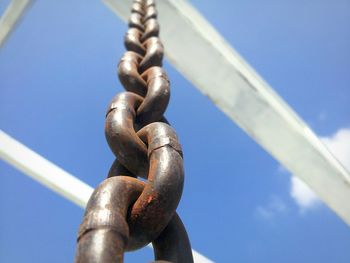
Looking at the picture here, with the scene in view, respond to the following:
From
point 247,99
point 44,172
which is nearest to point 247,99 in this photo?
point 247,99

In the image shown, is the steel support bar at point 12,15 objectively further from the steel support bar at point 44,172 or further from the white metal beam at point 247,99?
the steel support bar at point 44,172

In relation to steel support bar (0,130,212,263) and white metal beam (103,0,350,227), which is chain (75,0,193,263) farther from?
steel support bar (0,130,212,263)

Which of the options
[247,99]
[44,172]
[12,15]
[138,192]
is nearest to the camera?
[138,192]

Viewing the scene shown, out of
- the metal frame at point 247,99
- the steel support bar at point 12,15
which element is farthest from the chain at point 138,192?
the steel support bar at point 12,15

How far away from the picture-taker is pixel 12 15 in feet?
7.21

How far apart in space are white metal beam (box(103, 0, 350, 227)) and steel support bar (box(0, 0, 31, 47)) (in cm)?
52

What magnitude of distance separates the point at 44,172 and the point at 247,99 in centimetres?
142

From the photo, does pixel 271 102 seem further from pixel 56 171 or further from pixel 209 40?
pixel 56 171

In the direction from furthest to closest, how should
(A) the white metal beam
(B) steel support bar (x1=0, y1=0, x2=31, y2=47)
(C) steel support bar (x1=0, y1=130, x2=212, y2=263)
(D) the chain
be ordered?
(C) steel support bar (x1=0, y1=130, x2=212, y2=263) → (B) steel support bar (x1=0, y1=0, x2=31, y2=47) → (A) the white metal beam → (D) the chain

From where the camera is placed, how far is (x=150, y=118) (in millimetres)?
653

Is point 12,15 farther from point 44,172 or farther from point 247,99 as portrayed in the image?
point 247,99

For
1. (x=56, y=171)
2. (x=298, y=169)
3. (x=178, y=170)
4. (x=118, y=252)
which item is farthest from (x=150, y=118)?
(x=56, y=171)

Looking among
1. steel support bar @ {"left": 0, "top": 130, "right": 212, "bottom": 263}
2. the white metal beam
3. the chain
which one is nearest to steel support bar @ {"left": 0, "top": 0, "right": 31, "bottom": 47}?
the white metal beam

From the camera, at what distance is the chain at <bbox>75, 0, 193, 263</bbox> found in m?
0.41
